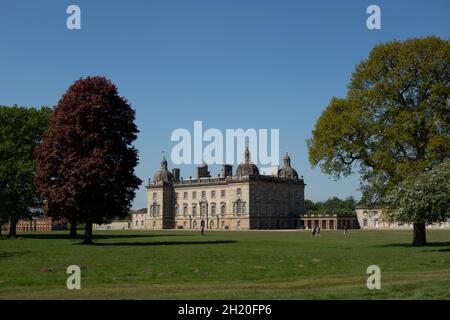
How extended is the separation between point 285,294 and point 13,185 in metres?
48.4

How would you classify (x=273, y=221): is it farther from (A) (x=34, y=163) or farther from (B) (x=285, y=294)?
(B) (x=285, y=294)

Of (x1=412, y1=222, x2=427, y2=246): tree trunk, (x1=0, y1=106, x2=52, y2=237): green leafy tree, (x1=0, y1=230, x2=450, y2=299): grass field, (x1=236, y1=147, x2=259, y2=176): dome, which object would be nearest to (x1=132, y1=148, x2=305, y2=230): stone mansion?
(x1=236, y1=147, x2=259, y2=176): dome

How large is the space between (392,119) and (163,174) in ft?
321

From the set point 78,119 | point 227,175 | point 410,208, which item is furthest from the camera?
point 227,175

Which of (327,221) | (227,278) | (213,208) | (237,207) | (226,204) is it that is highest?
(226,204)

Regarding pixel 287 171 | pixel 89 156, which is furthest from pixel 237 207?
pixel 89 156

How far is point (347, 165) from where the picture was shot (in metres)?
38.4

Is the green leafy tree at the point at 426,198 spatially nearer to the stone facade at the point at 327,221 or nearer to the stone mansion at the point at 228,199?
the stone mansion at the point at 228,199

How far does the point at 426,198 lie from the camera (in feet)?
101

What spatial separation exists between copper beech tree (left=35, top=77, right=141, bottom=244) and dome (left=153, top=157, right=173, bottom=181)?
86602mm

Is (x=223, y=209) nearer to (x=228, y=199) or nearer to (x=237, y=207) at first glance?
(x=228, y=199)

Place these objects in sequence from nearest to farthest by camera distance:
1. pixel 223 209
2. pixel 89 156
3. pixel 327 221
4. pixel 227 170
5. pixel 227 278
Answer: pixel 227 278 → pixel 89 156 → pixel 327 221 → pixel 223 209 → pixel 227 170

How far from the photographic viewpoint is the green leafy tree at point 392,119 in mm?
35500
